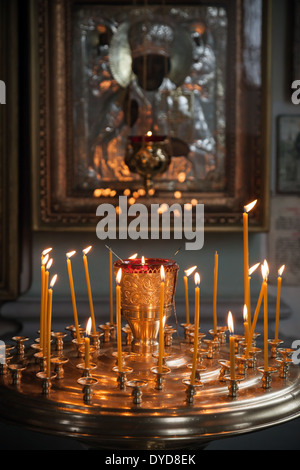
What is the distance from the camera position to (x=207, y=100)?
6.74 feet

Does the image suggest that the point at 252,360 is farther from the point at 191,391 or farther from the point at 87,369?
the point at 87,369

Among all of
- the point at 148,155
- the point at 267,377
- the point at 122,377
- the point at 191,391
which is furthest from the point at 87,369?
the point at 148,155

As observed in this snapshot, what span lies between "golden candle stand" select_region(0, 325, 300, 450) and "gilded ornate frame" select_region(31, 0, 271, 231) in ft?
2.99

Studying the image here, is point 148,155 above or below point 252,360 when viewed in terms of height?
above

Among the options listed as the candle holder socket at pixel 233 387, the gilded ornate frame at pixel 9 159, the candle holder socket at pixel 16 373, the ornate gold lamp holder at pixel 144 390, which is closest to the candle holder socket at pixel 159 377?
the ornate gold lamp holder at pixel 144 390

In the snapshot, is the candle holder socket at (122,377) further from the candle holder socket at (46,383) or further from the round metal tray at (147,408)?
the candle holder socket at (46,383)

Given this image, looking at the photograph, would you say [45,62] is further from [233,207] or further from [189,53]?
[233,207]

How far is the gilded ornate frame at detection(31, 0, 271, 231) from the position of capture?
2000mm

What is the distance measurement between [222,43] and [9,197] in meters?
0.90

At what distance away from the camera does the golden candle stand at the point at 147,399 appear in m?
0.91

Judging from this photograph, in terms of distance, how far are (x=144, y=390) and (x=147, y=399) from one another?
38 millimetres

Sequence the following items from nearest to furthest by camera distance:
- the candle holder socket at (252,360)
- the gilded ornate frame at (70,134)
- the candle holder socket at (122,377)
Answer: the candle holder socket at (122,377) < the candle holder socket at (252,360) < the gilded ornate frame at (70,134)

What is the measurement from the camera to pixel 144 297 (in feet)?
3.78
